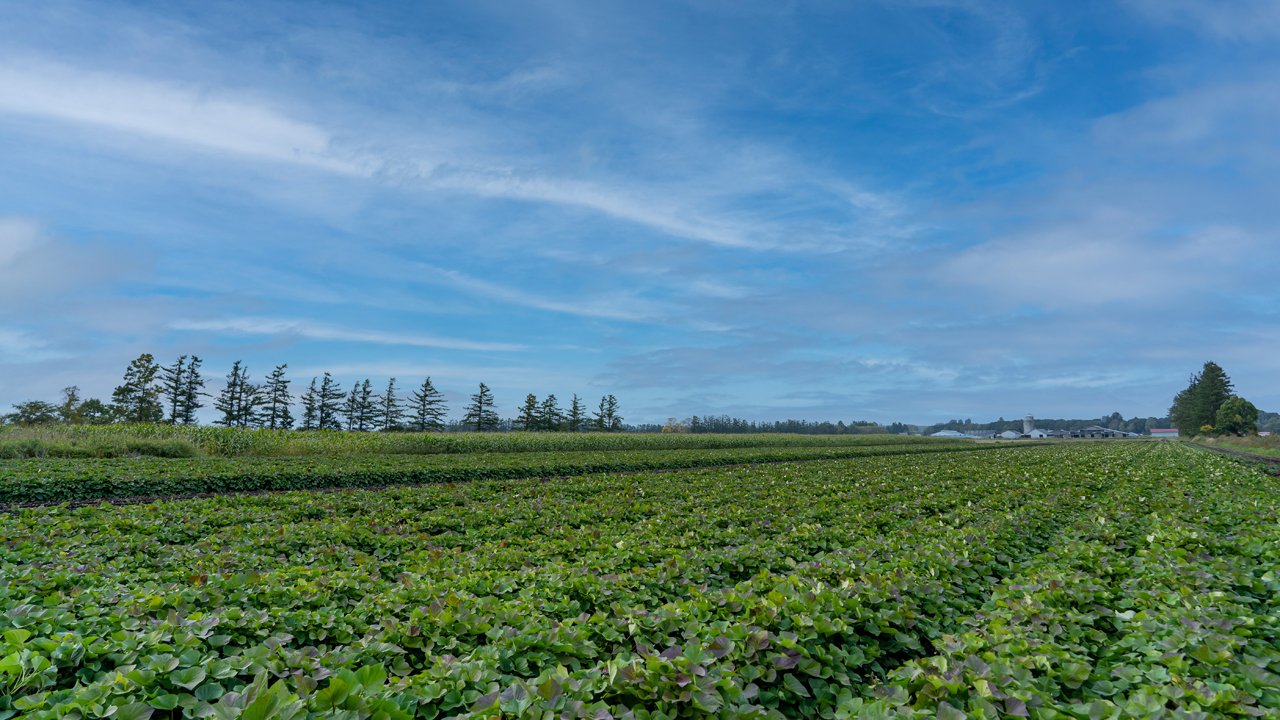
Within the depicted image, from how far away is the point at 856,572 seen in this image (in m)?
5.91

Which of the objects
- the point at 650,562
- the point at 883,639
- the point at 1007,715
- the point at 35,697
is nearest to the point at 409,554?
the point at 650,562

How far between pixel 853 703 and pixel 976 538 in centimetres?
593

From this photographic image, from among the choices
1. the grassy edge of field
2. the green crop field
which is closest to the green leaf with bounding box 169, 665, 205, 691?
the green crop field

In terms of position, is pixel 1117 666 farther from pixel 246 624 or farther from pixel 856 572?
pixel 246 624

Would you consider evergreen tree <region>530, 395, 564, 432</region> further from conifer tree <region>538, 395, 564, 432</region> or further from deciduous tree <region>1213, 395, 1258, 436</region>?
deciduous tree <region>1213, 395, 1258, 436</region>

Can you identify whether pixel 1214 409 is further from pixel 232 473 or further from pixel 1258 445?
pixel 232 473

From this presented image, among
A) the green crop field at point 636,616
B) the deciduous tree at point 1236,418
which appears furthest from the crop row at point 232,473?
the deciduous tree at point 1236,418

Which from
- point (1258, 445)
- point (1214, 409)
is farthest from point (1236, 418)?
point (1258, 445)

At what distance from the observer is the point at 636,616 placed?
454 centimetres

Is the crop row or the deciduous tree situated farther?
the deciduous tree

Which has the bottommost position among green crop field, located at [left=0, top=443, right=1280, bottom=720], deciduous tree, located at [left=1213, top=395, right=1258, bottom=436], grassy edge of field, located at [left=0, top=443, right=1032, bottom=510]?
grassy edge of field, located at [left=0, top=443, right=1032, bottom=510]

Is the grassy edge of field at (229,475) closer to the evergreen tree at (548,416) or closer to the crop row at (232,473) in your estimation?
the crop row at (232,473)

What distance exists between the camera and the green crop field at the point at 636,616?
3.12 metres

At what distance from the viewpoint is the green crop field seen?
312cm
